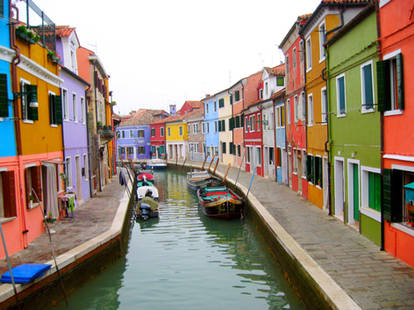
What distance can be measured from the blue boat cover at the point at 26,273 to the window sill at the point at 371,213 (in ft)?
26.1

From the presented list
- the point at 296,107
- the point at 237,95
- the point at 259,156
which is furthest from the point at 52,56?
the point at 237,95

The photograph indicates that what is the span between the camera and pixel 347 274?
843 centimetres

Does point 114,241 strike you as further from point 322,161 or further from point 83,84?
point 83,84

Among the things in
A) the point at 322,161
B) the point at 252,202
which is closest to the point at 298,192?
the point at 252,202

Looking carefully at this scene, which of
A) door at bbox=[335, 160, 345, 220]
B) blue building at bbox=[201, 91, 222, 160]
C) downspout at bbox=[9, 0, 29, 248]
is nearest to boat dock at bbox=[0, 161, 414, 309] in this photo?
door at bbox=[335, 160, 345, 220]

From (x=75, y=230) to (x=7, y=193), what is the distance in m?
3.33

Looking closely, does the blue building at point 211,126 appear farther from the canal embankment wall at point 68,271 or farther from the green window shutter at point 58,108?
the canal embankment wall at point 68,271

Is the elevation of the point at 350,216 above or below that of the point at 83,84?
below

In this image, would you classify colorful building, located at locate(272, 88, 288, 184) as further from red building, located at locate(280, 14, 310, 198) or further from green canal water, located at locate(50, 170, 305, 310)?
green canal water, located at locate(50, 170, 305, 310)

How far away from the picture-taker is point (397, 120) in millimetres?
9156

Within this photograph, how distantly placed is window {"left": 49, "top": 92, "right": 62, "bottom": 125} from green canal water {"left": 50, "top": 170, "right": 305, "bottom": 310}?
17.9 ft

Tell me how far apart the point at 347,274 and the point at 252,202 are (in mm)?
10249

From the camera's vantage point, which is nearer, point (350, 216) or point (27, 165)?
point (27, 165)

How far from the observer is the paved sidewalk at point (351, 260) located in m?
7.24
